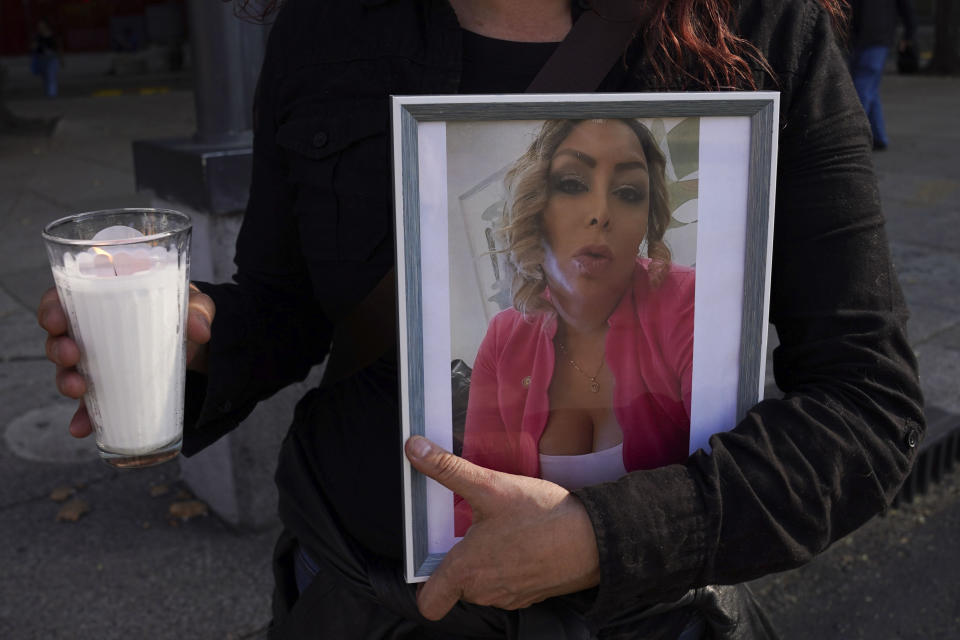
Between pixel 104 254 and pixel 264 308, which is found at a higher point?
pixel 104 254

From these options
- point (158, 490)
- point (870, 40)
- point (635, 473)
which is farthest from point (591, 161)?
point (870, 40)

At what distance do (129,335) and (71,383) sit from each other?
9cm

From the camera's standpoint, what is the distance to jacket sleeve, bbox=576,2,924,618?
1.07 meters

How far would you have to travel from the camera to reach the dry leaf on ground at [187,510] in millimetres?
3502

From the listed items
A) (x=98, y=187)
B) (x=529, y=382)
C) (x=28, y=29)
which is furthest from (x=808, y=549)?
(x=28, y=29)

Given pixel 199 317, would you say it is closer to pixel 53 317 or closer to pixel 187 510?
pixel 53 317

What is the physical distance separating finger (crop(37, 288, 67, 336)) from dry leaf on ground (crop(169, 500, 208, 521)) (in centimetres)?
256

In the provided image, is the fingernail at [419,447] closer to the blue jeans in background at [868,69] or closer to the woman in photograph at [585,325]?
the woman in photograph at [585,325]

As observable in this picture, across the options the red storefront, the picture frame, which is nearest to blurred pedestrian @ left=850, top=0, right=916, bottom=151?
the picture frame

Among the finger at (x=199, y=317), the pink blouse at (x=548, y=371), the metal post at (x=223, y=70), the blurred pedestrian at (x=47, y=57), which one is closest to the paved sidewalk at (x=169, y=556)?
the metal post at (x=223, y=70)

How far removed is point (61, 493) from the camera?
362cm

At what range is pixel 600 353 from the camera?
3.56ft

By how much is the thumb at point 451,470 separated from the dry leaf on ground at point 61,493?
3.03 metres

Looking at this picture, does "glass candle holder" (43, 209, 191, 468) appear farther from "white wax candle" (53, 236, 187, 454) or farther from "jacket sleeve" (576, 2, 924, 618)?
"jacket sleeve" (576, 2, 924, 618)
